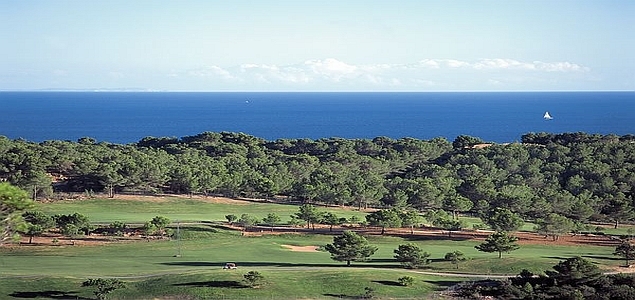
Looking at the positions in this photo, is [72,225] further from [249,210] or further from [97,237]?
[249,210]

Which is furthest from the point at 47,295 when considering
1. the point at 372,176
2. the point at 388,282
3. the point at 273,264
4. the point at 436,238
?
the point at 372,176

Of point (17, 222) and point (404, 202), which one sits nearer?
point (17, 222)

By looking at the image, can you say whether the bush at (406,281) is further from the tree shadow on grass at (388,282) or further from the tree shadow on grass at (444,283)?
the tree shadow on grass at (444,283)

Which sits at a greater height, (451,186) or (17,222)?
(17,222)

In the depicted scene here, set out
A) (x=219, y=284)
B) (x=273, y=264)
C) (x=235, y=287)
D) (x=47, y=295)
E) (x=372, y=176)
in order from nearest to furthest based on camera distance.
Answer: (x=47, y=295)
(x=235, y=287)
(x=219, y=284)
(x=273, y=264)
(x=372, y=176)

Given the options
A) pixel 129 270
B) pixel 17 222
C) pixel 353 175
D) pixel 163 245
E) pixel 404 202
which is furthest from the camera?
pixel 353 175

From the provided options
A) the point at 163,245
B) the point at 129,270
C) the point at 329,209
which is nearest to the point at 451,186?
the point at 329,209

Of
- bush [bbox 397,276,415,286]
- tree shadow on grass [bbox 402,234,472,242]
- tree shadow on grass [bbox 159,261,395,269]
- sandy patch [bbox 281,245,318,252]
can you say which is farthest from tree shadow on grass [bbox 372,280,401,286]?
tree shadow on grass [bbox 402,234,472,242]

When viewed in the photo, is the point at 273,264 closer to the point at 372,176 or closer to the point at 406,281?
the point at 406,281

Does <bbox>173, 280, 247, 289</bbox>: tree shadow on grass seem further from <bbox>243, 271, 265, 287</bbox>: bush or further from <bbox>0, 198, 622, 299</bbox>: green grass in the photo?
<bbox>243, 271, 265, 287</bbox>: bush
